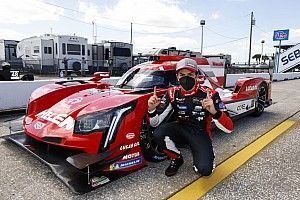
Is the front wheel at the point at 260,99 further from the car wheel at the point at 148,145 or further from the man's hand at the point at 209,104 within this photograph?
the man's hand at the point at 209,104

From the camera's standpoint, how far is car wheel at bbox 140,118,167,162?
322 cm

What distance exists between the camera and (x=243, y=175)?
3.13m

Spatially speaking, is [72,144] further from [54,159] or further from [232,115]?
[232,115]

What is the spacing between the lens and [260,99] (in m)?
6.29

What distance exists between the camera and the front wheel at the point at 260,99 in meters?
6.11

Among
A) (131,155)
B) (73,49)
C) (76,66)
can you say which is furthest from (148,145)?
(73,49)

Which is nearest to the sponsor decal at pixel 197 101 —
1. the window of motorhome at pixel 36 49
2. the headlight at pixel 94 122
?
the headlight at pixel 94 122

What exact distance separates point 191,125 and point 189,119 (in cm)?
7

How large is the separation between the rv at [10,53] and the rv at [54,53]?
2.25 metres

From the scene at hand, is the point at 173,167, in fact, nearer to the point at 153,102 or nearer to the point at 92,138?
the point at 153,102

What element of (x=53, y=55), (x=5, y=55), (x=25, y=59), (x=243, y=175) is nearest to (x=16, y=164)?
(x=243, y=175)

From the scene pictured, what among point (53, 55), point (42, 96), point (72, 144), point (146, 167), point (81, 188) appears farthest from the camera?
point (53, 55)

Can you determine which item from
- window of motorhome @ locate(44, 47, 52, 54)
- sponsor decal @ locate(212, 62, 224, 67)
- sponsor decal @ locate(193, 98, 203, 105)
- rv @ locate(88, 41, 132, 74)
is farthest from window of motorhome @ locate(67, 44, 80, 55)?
sponsor decal @ locate(193, 98, 203, 105)

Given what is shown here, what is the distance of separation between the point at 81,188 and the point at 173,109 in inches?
52.5
